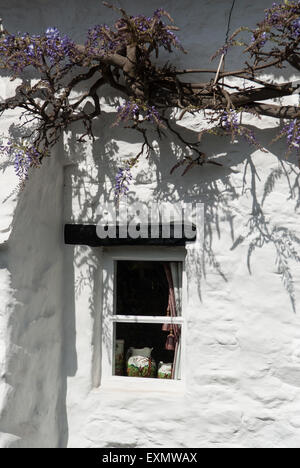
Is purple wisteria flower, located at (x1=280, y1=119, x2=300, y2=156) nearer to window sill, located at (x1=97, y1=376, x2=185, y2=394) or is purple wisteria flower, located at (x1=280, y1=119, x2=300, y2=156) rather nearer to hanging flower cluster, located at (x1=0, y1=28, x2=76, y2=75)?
hanging flower cluster, located at (x1=0, y1=28, x2=76, y2=75)

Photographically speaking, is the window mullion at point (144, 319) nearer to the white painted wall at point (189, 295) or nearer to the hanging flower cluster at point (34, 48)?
the white painted wall at point (189, 295)

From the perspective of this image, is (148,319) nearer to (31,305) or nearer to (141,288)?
(141,288)

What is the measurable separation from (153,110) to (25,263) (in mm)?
1106

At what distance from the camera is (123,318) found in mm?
3086

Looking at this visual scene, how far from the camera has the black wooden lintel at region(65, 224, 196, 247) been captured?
2887 mm

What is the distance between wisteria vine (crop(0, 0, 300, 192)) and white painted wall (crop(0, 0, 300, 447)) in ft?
0.45

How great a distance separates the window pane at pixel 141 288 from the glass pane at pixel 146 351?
0.10m

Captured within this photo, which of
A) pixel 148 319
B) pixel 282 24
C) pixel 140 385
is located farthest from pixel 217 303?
pixel 282 24

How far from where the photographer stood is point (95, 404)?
2.95 m

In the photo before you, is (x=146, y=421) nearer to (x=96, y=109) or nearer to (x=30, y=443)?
(x=30, y=443)

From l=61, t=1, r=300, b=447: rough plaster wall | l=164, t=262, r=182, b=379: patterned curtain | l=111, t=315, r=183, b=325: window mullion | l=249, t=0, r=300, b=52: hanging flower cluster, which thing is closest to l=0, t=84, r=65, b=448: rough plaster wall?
l=61, t=1, r=300, b=447: rough plaster wall

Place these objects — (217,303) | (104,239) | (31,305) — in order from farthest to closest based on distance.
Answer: (104,239) → (217,303) → (31,305)

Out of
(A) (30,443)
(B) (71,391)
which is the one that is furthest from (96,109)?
(A) (30,443)

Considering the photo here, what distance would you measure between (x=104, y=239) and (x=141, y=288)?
0.43 meters
